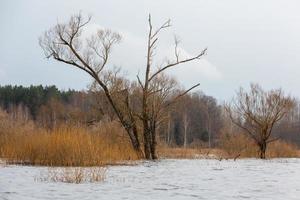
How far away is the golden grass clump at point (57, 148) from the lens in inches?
648

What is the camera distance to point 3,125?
25844mm

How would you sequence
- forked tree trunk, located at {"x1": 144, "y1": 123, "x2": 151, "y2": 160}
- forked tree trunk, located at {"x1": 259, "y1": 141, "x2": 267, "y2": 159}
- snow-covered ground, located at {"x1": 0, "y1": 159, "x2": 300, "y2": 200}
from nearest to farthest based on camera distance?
1. snow-covered ground, located at {"x1": 0, "y1": 159, "x2": 300, "y2": 200}
2. forked tree trunk, located at {"x1": 144, "y1": 123, "x2": 151, "y2": 160}
3. forked tree trunk, located at {"x1": 259, "y1": 141, "x2": 267, "y2": 159}

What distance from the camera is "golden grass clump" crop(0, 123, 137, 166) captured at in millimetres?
16453

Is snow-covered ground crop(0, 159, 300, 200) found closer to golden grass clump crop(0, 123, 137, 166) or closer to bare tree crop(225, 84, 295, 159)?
golden grass clump crop(0, 123, 137, 166)

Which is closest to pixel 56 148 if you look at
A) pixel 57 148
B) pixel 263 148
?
pixel 57 148

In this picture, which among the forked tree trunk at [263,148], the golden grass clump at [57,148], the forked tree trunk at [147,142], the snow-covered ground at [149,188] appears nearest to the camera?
the snow-covered ground at [149,188]

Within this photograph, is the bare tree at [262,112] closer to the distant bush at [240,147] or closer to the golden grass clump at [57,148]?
the distant bush at [240,147]

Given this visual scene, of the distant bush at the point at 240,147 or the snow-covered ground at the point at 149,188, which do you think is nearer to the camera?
the snow-covered ground at the point at 149,188

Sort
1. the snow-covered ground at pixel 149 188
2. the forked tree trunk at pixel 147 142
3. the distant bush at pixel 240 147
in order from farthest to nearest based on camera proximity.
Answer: the distant bush at pixel 240 147
the forked tree trunk at pixel 147 142
the snow-covered ground at pixel 149 188

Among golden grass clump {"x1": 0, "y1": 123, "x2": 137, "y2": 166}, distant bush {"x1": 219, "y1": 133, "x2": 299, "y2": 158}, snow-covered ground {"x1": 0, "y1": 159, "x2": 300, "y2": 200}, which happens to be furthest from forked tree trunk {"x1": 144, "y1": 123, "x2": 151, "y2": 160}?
snow-covered ground {"x1": 0, "y1": 159, "x2": 300, "y2": 200}

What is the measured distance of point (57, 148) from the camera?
16.8 m

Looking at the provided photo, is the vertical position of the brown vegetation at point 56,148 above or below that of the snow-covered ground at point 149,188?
above

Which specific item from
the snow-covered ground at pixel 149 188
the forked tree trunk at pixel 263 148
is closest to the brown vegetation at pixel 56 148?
the snow-covered ground at pixel 149 188

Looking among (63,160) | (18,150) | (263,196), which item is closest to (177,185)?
(263,196)
